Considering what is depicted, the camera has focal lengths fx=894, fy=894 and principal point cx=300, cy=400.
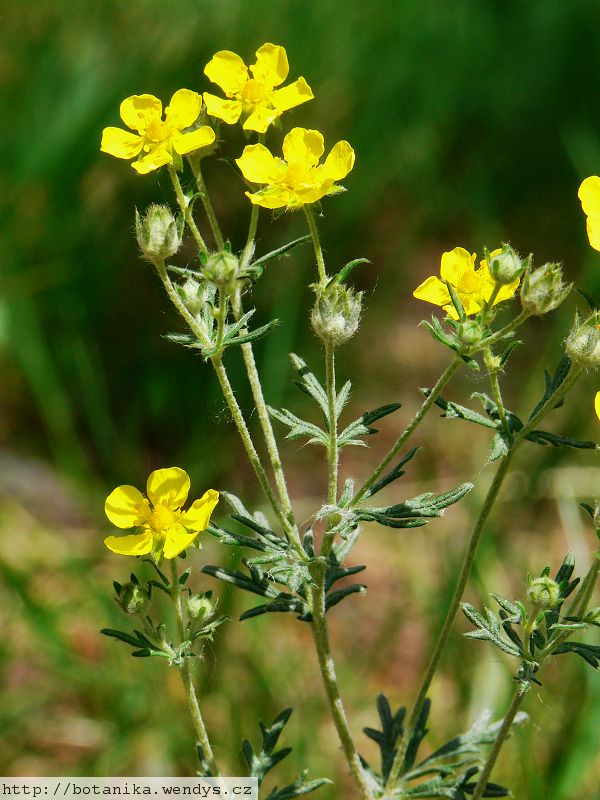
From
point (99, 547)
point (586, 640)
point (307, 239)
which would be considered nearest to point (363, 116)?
point (99, 547)

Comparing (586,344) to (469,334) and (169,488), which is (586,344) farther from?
(169,488)

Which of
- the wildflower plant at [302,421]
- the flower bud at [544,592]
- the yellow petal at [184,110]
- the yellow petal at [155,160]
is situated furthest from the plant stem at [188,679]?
the yellow petal at [184,110]

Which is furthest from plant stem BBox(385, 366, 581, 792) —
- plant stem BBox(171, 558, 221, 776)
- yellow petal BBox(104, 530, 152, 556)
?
yellow petal BBox(104, 530, 152, 556)

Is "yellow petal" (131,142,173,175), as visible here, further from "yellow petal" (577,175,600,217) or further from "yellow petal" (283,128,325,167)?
"yellow petal" (577,175,600,217)

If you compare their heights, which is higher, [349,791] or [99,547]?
[99,547]

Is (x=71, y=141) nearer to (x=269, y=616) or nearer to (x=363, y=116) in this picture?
(x=363, y=116)

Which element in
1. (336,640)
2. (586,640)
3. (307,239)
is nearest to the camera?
(307,239)

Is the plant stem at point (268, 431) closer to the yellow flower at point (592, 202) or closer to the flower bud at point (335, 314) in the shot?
the flower bud at point (335, 314)
